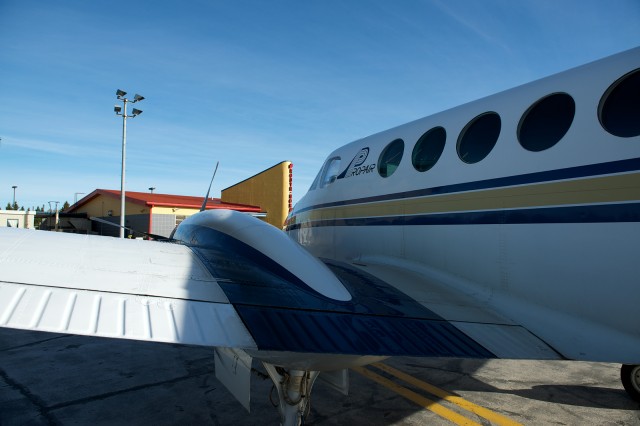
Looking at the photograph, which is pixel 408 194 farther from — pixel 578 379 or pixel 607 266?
pixel 578 379

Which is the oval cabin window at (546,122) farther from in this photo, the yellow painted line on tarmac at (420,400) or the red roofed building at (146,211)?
the red roofed building at (146,211)

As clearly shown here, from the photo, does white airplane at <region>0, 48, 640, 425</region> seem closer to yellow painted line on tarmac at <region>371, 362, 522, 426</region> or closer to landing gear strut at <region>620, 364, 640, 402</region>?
yellow painted line on tarmac at <region>371, 362, 522, 426</region>

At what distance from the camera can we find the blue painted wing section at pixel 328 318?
2.83m

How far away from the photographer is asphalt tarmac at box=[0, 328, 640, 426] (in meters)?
4.79

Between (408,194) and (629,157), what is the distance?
2488 mm

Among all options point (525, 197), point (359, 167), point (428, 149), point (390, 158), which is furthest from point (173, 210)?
point (525, 197)

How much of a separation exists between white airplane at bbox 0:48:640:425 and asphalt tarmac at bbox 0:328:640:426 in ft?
4.15

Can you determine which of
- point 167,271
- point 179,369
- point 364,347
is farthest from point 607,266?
point 179,369

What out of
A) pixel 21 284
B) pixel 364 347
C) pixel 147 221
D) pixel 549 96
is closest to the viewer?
pixel 21 284

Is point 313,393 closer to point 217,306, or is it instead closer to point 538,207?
point 217,306

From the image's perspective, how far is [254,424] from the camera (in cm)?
461

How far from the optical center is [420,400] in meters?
5.37

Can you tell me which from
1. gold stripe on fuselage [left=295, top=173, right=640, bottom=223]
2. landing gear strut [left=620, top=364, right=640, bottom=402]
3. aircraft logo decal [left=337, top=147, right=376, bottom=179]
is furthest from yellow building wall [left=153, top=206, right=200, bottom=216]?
landing gear strut [left=620, top=364, right=640, bottom=402]

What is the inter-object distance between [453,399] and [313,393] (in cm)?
171
